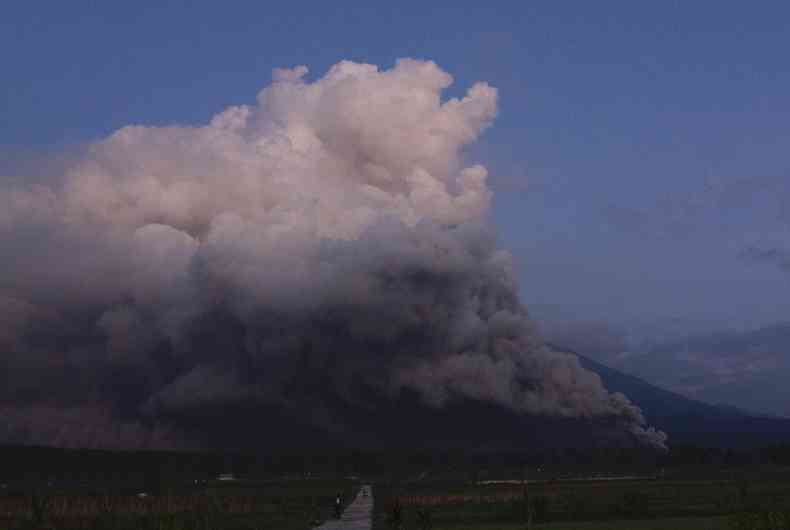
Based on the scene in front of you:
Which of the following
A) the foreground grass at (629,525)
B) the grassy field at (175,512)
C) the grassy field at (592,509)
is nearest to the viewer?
the foreground grass at (629,525)

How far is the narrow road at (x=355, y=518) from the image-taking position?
7566 cm

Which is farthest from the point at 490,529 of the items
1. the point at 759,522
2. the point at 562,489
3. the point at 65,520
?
the point at 562,489

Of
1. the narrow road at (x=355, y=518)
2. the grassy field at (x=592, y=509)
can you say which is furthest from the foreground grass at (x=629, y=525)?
the narrow road at (x=355, y=518)

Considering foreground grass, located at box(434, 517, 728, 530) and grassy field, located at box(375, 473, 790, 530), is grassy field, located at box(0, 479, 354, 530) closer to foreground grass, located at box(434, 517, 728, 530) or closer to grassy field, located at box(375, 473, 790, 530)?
grassy field, located at box(375, 473, 790, 530)

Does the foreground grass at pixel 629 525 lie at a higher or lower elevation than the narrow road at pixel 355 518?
lower

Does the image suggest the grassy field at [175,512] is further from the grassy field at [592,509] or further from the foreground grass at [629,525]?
the foreground grass at [629,525]

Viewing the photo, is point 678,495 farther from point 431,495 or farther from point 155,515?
point 155,515

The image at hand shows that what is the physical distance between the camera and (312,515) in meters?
91.1

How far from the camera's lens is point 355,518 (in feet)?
284

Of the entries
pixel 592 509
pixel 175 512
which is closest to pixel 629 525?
pixel 592 509

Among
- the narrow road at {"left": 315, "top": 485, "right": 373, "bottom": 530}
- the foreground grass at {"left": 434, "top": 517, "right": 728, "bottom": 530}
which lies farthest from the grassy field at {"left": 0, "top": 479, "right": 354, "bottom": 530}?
the foreground grass at {"left": 434, "top": 517, "right": 728, "bottom": 530}

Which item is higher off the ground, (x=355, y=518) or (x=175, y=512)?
(x=175, y=512)

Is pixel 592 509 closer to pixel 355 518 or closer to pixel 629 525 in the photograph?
pixel 629 525

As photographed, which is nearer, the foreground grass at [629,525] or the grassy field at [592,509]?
the foreground grass at [629,525]
